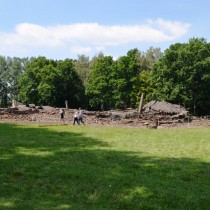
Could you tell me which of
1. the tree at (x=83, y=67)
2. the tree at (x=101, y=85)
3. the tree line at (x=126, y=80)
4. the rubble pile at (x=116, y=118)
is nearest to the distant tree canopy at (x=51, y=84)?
the tree line at (x=126, y=80)

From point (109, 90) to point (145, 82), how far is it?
7566 millimetres

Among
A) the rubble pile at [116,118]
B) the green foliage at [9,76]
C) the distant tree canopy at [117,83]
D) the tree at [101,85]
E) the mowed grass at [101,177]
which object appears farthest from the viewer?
the green foliage at [9,76]

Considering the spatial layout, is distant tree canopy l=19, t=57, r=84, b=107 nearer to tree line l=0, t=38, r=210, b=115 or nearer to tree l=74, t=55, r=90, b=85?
tree line l=0, t=38, r=210, b=115

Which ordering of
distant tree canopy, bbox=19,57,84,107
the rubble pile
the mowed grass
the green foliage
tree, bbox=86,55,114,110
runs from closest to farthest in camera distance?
the mowed grass, the rubble pile, tree, bbox=86,55,114,110, distant tree canopy, bbox=19,57,84,107, the green foliage

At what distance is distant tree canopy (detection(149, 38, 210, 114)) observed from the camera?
65.0m

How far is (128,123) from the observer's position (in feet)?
A: 142

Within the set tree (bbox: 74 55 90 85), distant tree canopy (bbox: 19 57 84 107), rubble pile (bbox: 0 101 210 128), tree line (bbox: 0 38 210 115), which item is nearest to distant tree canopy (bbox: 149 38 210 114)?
tree line (bbox: 0 38 210 115)

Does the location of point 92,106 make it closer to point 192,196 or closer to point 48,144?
point 48,144

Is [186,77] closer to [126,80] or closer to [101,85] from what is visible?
[126,80]

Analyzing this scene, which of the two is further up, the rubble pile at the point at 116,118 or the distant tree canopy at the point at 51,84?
the distant tree canopy at the point at 51,84

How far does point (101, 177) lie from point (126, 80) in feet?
215

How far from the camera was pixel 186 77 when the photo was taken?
65.4m

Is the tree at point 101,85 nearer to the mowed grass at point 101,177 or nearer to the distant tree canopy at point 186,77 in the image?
the distant tree canopy at point 186,77

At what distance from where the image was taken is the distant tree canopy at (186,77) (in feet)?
213
